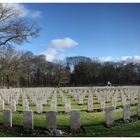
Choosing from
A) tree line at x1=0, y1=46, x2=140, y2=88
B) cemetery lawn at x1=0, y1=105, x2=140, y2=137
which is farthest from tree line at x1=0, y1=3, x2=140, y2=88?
cemetery lawn at x1=0, y1=105, x2=140, y2=137

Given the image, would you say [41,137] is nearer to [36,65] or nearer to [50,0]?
[50,0]

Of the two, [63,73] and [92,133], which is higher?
[63,73]

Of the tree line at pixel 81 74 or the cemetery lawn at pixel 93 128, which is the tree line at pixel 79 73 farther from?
the cemetery lawn at pixel 93 128

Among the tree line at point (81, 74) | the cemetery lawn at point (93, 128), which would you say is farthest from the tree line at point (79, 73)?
the cemetery lawn at point (93, 128)

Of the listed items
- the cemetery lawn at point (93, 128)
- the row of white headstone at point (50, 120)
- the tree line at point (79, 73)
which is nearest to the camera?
the cemetery lawn at point (93, 128)

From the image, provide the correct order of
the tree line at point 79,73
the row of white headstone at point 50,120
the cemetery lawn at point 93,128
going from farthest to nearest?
the tree line at point 79,73 → the row of white headstone at point 50,120 → the cemetery lawn at point 93,128

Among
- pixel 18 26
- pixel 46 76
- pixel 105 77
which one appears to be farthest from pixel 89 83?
pixel 18 26

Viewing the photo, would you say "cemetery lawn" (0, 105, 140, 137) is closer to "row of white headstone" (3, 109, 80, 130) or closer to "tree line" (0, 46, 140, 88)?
"row of white headstone" (3, 109, 80, 130)

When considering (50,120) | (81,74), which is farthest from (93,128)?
(81,74)

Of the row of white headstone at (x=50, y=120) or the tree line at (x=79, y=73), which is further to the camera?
the tree line at (x=79, y=73)

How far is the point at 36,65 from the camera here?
68.1 metres

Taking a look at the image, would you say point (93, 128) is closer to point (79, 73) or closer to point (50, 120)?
point (50, 120)

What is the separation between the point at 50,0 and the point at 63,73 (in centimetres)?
5332

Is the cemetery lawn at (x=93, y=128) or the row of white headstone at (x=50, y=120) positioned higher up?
Result: the row of white headstone at (x=50, y=120)
